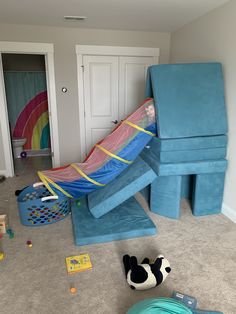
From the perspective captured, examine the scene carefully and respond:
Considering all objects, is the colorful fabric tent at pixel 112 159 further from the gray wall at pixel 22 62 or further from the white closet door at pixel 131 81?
the gray wall at pixel 22 62

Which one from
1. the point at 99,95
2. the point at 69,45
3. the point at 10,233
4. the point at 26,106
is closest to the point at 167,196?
the point at 10,233

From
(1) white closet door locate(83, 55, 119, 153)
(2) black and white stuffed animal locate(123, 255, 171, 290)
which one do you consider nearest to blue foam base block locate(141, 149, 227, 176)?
(2) black and white stuffed animal locate(123, 255, 171, 290)

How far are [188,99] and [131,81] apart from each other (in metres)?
1.78

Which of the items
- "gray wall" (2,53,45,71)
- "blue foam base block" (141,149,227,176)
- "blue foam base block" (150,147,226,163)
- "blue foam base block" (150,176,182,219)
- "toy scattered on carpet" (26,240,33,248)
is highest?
"gray wall" (2,53,45,71)

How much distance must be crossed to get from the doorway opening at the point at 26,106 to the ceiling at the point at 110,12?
2.02 m

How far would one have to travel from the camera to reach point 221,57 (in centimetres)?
282

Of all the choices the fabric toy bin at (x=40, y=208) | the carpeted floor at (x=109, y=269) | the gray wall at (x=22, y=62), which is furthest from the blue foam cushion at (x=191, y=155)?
the gray wall at (x=22, y=62)

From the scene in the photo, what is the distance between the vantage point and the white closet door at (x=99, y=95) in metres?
4.05

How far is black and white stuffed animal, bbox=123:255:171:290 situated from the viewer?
179 cm

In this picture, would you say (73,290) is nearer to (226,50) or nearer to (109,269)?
(109,269)

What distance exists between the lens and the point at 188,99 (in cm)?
267

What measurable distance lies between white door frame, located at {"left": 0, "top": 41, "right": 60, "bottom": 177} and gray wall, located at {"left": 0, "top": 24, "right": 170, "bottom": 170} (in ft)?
0.22

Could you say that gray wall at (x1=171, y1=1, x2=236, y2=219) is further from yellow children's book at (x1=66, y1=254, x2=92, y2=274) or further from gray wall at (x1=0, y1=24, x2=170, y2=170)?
yellow children's book at (x1=66, y1=254, x2=92, y2=274)

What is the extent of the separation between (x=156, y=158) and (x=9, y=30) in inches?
115
